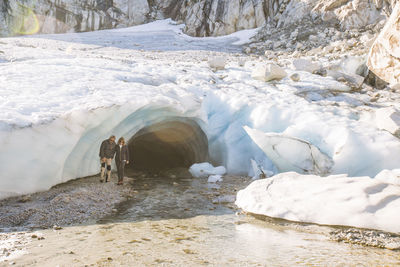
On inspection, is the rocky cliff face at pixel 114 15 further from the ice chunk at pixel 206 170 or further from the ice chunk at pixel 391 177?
the ice chunk at pixel 391 177

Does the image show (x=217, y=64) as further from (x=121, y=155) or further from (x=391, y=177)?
(x=391, y=177)

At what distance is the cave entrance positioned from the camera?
10078mm

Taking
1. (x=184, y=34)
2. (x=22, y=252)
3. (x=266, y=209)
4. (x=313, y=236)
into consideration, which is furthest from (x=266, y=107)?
(x=184, y=34)

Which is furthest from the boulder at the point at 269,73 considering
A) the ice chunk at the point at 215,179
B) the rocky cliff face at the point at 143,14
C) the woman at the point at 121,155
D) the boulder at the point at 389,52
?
the rocky cliff face at the point at 143,14

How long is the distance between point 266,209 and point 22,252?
10.9 ft

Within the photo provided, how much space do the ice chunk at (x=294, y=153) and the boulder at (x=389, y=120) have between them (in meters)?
1.65

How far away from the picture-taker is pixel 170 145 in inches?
525

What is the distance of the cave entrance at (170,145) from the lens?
10078 millimetres

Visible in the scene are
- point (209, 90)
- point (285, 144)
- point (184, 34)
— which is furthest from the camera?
point (184, 34)

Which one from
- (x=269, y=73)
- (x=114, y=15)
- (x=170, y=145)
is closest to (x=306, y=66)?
(x=269, y=73)

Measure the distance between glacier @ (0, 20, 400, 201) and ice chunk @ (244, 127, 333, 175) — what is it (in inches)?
3.7

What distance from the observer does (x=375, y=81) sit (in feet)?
35.5

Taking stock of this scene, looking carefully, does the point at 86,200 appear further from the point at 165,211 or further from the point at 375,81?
the point at 375,81

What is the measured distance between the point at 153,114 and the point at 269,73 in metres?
4.46
